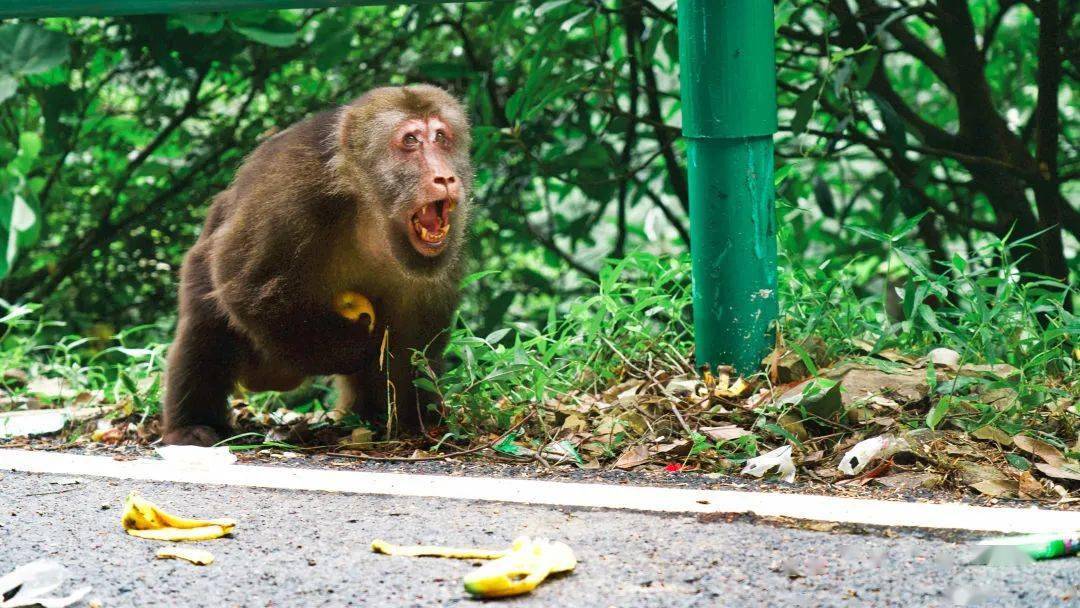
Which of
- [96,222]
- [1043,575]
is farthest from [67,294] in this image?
[1043,575]

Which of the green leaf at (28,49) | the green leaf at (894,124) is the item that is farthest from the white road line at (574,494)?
the green leaf at (894,124)

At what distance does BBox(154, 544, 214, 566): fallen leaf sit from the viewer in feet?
7.82

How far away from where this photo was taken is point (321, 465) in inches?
133

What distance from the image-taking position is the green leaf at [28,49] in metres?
4.71

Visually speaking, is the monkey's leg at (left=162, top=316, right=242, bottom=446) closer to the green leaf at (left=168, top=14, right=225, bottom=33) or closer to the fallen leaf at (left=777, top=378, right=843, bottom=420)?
the green leaf at (left=168, top=14, right=225, bottom=33)

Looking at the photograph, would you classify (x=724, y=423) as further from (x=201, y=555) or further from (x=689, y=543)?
(x=201, y=555)

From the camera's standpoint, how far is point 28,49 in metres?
4.74

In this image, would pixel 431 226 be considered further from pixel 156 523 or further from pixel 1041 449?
pixel 1041 449

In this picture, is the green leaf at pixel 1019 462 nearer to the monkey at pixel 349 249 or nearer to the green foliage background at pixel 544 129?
the green foliage background at pixel 544 129

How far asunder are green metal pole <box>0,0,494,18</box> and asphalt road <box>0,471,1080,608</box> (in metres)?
1.49

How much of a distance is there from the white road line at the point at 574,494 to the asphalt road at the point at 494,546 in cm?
Answer: 7

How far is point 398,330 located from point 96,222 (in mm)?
3666

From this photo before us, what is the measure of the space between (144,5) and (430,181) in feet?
3.23

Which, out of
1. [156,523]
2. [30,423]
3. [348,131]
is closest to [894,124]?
[348,131]
